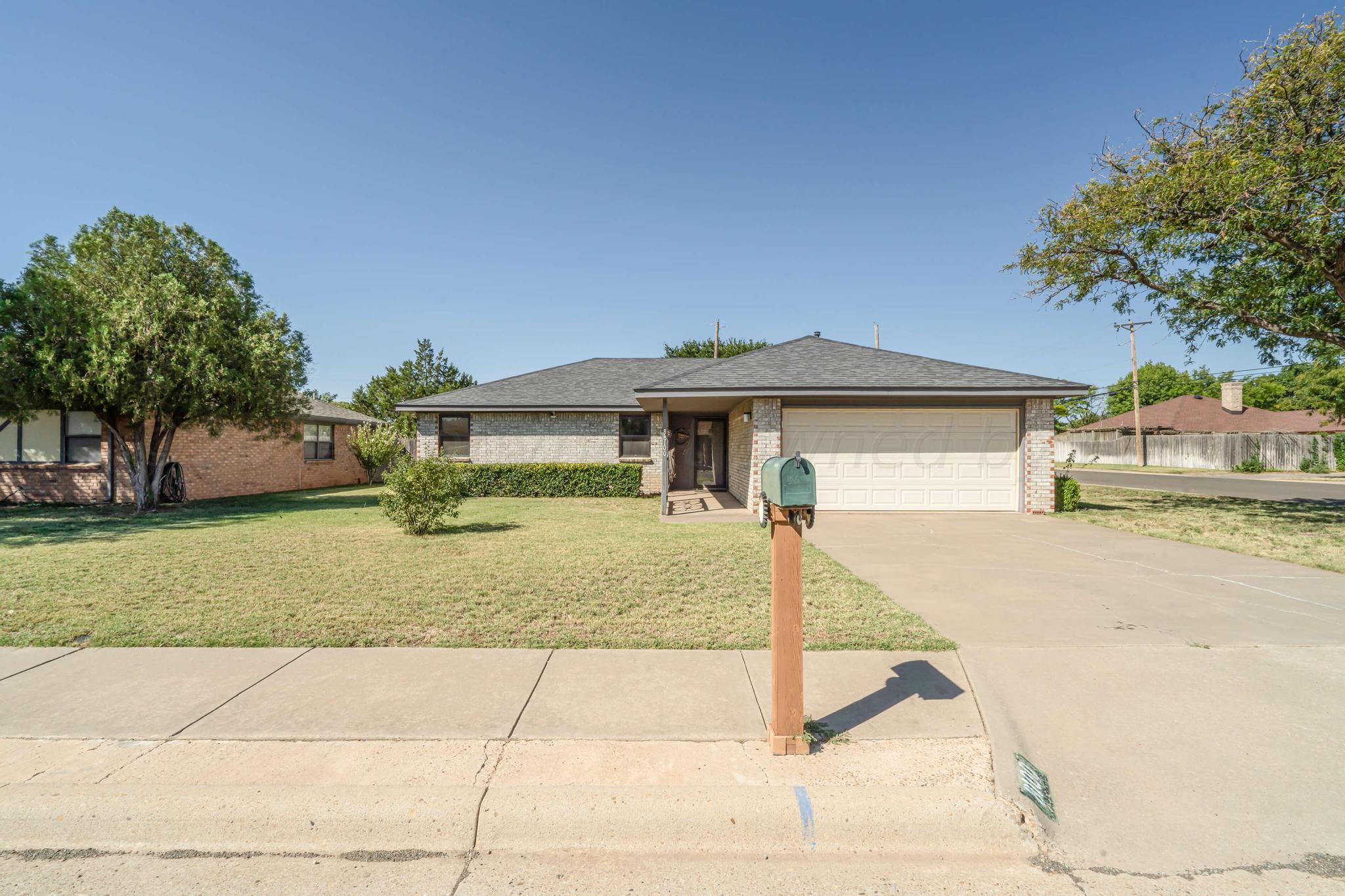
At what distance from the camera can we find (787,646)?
2916 millimetres

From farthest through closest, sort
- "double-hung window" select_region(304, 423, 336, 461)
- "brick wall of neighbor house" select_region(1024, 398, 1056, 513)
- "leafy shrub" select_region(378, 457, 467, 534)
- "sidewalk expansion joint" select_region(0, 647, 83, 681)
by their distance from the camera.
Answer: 1. "double-hung window" select_region(304, 423, 336, 461)
2. "brick wall of neighbor house" select_region(1024, 398, 1056, 513)
3. "leafy shrub" select_region(378, 457, 467, 534)
4. "sidewalk expansion joint" select_region(0, 647, 83, 681)

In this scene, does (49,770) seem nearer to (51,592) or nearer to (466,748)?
(466,748)

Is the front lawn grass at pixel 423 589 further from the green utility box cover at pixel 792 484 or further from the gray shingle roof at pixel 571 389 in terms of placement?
the gray shingle roof at pixel 571 389

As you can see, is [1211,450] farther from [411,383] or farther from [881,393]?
[411,383]

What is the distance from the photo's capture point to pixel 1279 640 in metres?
4.55

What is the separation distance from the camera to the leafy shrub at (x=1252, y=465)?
30.1 m

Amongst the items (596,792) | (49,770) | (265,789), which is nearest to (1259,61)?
(596,792)

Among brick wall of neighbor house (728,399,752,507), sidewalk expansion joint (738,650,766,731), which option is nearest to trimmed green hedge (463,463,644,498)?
brick wall of neighbor house (728,399,752,507)

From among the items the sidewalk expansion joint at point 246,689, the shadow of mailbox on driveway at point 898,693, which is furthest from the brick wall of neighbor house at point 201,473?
the shadow of mailbox on driveway at point 898,693

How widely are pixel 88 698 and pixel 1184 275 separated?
1784 centimetres

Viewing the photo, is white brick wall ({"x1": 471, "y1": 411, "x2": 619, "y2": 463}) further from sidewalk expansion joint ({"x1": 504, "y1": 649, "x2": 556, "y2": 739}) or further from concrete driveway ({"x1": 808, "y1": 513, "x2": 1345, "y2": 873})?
sidewalk expansion joint ({"x1": 504, "y1": 649, "x2": 556, "y2": 739})

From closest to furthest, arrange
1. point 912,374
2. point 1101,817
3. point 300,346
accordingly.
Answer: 1. point 1101,817
2. point 912,374
3. point 300,346

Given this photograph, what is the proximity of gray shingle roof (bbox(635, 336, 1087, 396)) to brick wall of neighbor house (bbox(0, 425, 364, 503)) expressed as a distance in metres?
12.4

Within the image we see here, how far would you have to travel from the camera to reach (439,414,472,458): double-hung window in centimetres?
1773
